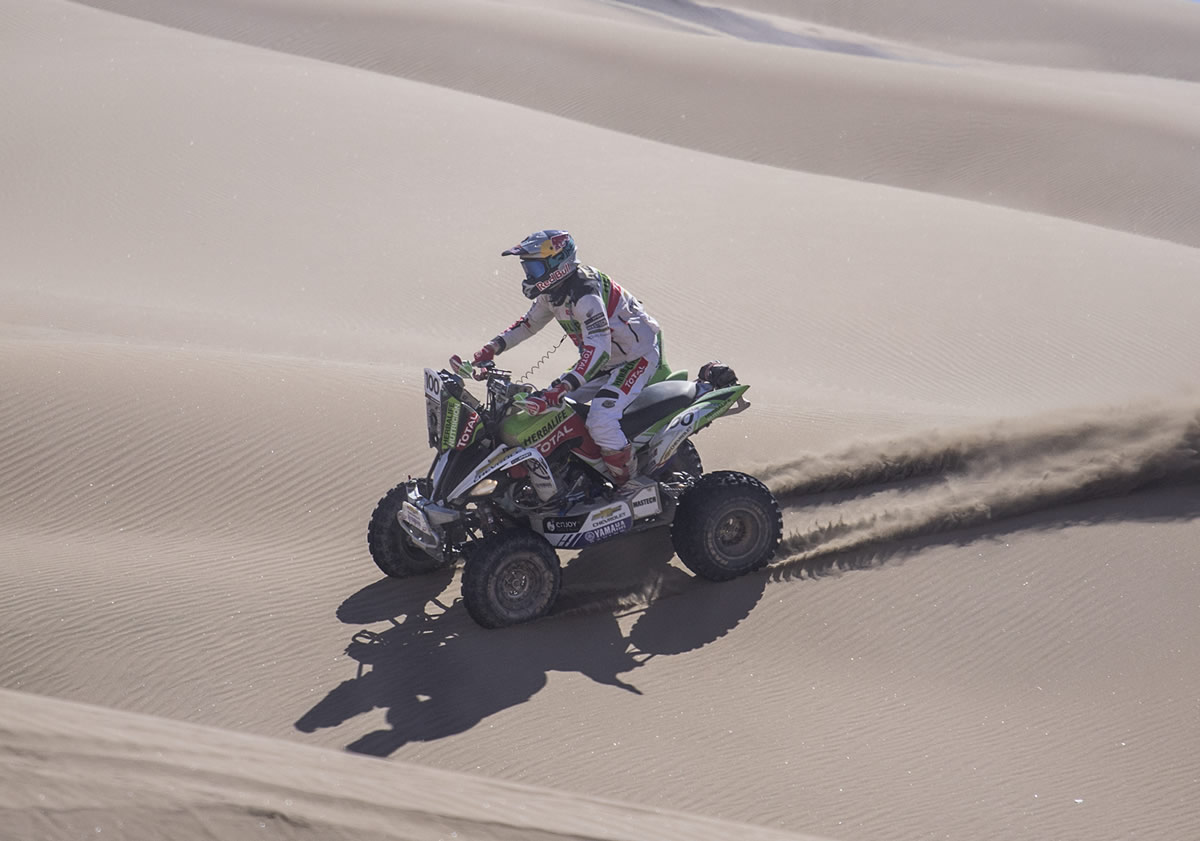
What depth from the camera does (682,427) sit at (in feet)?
24.6

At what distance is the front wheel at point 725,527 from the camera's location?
23.6 feet

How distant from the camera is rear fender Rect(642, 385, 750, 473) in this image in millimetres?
7484

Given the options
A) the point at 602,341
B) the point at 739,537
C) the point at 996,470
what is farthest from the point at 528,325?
the point at 996,470

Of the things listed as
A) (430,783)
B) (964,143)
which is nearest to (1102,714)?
(430,783)

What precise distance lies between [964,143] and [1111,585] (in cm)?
1899

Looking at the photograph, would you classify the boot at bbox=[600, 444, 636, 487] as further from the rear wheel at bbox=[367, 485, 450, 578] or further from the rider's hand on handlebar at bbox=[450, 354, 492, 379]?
the rear wheel at bbox=[367, 485, 450, 578]

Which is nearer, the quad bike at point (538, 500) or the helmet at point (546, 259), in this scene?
the quad bike at point (538, 500)

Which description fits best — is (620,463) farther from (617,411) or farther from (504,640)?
(504,640)

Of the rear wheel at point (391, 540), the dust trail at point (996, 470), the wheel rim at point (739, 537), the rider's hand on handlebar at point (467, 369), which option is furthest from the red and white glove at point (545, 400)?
the dust trail at point (996, 470)

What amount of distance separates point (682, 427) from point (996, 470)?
2617mm

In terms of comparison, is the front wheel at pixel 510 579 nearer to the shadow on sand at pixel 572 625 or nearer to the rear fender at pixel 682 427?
the shadow on sand at pixel 572 625

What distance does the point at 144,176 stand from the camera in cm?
1741

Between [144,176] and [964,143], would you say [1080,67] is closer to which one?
[964,143]

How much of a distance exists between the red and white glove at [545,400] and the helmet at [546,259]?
603mm
